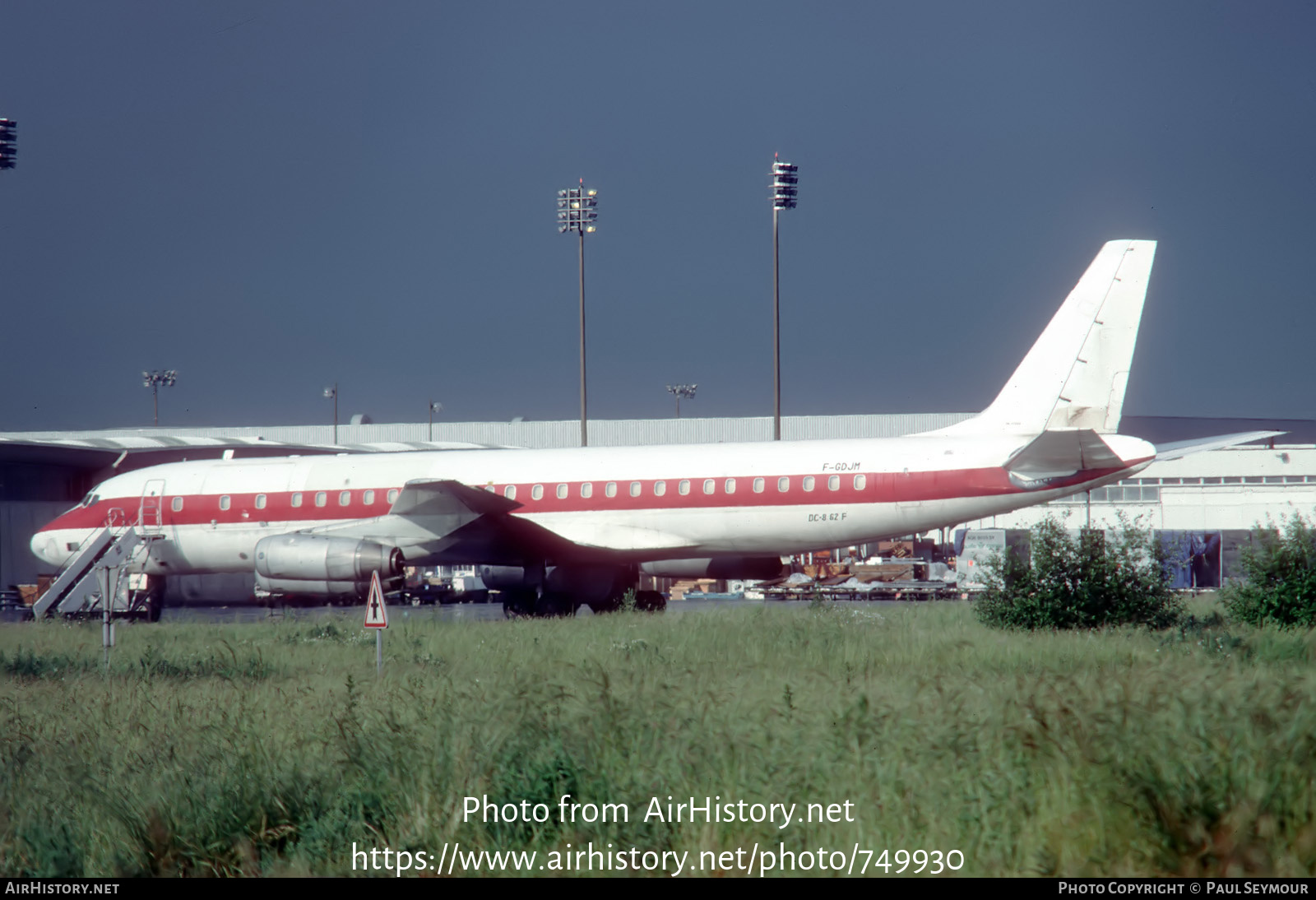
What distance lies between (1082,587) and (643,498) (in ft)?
29.8

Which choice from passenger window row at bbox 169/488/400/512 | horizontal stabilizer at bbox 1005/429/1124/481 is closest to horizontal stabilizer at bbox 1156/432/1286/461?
horizontal stabilizer at bbox 1005/429/1124/481

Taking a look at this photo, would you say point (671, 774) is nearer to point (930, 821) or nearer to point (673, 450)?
point (930, 821)

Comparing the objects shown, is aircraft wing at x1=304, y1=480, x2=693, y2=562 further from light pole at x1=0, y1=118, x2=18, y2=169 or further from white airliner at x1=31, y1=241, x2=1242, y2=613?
light pole at x1=0, y1=118, x2=18, y2=169

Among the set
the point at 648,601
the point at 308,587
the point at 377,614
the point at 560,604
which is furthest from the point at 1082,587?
the point at 308,587

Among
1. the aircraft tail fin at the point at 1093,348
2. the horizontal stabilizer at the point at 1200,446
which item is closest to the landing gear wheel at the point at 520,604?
the aircraft tail fin at the point at 1093,348

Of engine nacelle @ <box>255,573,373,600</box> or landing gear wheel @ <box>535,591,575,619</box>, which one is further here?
landing gear wheel @ <box>535,591,575,619</box>

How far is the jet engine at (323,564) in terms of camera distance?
23.1 metres

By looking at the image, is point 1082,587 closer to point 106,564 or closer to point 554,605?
point 554,605

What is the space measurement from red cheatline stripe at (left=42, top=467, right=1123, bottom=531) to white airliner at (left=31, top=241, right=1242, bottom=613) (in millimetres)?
34

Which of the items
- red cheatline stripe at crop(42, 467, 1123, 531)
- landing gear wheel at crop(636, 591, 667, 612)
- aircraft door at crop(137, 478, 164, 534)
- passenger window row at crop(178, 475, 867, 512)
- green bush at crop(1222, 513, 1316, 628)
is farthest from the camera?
aircraft door at crop(137, 478, 164, 534)

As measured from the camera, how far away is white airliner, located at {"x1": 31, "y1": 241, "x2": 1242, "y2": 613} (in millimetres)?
22328

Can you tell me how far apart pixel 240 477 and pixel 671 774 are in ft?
74.2
